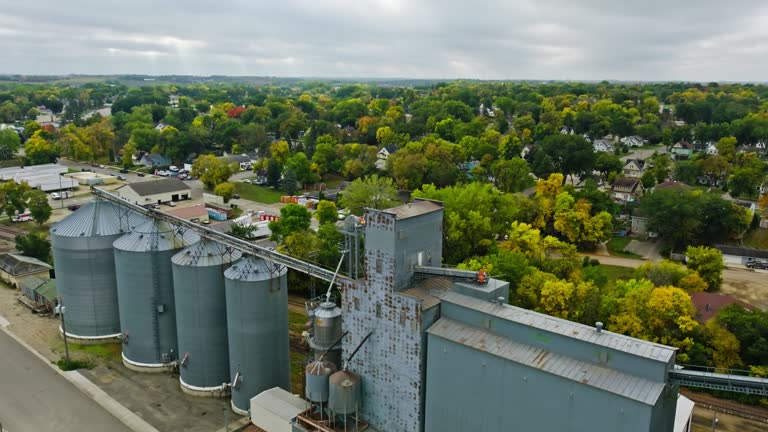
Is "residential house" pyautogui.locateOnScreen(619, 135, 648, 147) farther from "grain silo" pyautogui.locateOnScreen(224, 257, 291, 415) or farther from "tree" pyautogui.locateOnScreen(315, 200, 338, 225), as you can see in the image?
"grain silo" pyautogui.locateOnScreen(224, 257, 291, 415)

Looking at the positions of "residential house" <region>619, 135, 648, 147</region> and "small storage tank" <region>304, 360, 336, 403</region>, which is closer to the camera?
"small storage tank" <region>304, 360, 336, 403</region>

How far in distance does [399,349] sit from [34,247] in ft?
145

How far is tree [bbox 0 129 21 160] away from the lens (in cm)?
10812

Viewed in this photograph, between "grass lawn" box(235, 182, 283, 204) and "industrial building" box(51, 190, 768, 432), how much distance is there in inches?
1938

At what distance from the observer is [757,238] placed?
59.2 metres

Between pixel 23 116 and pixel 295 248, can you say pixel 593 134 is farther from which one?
pixel 23 116

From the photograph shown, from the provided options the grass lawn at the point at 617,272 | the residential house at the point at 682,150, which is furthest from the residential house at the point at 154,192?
the residential house at the point at 682,150

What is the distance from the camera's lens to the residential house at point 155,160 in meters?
107

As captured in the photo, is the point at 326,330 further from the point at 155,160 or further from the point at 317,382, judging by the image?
the point at 155,160

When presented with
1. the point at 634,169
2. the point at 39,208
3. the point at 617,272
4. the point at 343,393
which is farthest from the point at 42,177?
the point at 634,169

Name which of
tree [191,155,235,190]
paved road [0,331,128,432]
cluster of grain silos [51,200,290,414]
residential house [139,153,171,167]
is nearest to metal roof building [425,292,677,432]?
cluster of grain silos [51,200,290,414]

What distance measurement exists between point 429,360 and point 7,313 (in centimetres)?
3687

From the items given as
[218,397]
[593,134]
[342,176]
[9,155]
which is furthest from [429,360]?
[9,155]

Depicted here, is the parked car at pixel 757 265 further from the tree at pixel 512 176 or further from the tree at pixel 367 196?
the tree at pixel 367 196
